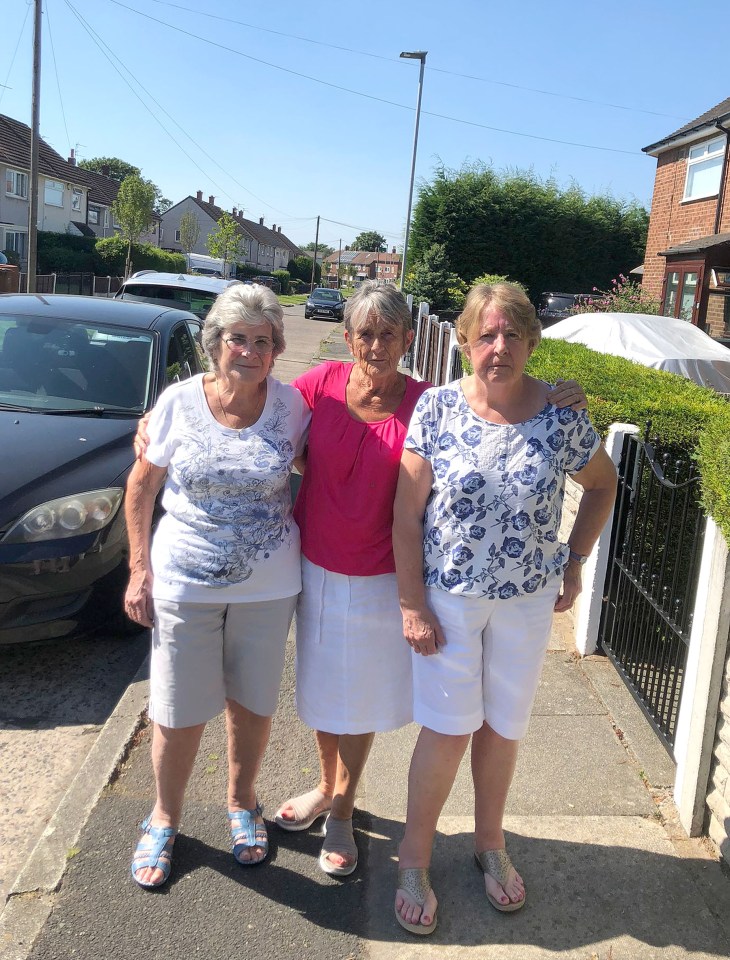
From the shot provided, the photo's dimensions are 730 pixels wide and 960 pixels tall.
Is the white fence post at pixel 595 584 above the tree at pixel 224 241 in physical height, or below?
below

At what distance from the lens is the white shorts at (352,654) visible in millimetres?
2680

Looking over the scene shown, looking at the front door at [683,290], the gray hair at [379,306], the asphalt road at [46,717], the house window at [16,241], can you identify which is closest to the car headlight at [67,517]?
the asphalt road at [46,717]

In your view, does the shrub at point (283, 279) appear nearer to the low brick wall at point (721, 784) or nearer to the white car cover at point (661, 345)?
the white car cover at point (661, 345)

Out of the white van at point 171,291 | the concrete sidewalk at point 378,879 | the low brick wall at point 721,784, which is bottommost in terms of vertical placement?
the concrete sidewalk at point 378,879

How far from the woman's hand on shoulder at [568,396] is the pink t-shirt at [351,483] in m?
0.41

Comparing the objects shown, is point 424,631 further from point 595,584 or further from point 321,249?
point 321,249

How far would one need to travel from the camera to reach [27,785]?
3.42m

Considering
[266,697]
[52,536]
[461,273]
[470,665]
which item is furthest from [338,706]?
[461,273]

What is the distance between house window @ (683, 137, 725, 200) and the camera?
2036 centimetres

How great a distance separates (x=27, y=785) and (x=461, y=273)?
32638 millimetres

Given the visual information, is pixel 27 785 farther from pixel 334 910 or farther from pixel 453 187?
pixel 453 187

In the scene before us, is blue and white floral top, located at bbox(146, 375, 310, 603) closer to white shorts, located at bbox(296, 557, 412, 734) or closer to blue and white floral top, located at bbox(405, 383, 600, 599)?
white shorts, located at bbox(296, 557, 412, 734)

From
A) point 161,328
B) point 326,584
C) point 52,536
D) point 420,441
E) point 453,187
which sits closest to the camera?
point 420,441

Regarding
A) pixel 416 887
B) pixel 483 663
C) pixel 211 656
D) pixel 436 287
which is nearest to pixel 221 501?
pixel 211 656
